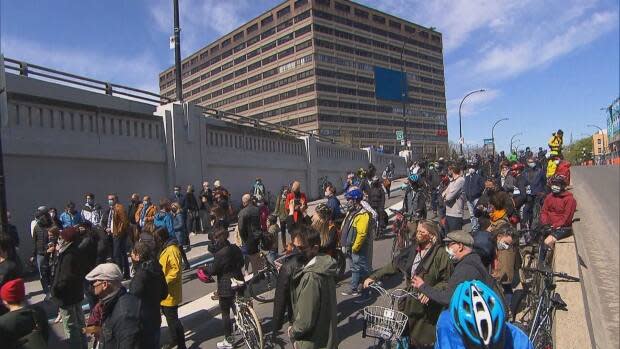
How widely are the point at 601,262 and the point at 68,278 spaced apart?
354 inches

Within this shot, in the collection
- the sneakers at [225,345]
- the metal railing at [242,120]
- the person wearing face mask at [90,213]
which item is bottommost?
the sneakers at [225,345]

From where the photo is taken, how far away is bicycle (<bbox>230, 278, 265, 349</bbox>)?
518cm

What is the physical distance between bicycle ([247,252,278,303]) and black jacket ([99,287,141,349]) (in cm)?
319

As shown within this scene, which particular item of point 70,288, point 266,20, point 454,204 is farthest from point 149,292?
point 266,20

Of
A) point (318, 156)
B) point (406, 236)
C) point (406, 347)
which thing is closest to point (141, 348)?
point (406, 347)

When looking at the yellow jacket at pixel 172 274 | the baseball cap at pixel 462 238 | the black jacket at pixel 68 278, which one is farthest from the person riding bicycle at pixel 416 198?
the black jacket at pixel 68 278

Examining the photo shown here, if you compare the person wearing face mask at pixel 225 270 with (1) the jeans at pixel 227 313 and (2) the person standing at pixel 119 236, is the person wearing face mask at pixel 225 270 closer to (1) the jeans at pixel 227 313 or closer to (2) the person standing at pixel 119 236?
(1) the jeans at pixel 227 313

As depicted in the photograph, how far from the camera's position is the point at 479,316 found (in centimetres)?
204

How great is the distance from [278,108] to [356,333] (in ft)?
312

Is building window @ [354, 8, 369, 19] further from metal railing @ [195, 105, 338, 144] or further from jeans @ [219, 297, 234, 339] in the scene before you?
jeans @ [219, 297, 234, 339]

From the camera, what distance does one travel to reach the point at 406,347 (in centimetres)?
376

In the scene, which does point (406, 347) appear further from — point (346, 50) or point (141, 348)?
point (346, 50)

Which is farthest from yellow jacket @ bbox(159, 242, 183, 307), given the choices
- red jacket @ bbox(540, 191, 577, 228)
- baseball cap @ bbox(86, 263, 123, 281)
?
red jacket @ bbox(540, 191, 577, 228)

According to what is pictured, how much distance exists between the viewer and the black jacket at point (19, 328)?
132 inches
